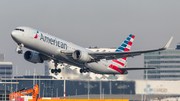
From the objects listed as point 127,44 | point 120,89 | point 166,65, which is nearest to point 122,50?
point 127,44

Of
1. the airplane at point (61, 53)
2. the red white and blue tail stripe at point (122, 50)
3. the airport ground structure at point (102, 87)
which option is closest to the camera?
the airplane at point (61, 53)

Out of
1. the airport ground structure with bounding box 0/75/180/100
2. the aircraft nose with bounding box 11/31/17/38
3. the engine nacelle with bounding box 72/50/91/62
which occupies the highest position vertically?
the aircraft nose with bounding box 11/31/17/38

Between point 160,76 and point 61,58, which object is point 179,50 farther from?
point 61,58

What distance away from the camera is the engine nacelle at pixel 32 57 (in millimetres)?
56688

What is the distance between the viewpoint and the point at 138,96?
9881 centimetres

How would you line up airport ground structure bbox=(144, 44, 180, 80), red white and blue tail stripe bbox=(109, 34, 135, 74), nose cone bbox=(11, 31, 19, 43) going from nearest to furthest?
nose cone bbox=(11, 31, 19, 43)
red white and blue tail stripe bbox=(109, 34, 135, 74)
airport ground structure bbox=(144, 44, 180, 80)

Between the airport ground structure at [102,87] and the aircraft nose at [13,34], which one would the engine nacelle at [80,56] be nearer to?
the aircraft nose at [13,34]

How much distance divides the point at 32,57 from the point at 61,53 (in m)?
6.65

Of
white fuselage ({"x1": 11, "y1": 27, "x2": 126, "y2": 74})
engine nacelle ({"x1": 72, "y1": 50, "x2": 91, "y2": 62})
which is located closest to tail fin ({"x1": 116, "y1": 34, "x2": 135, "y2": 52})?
white fuselage ({"x1": 11, "y1": 27, "x2": 126, "y2": 74})

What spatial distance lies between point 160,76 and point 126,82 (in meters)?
89.7

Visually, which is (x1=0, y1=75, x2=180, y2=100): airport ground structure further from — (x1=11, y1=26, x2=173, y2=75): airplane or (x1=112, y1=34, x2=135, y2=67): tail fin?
(x1=11, y1=26, x2=173, y2=75): airplane

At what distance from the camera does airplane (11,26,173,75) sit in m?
49.7

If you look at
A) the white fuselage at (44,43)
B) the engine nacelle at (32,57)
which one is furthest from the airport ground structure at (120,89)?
the white fuselage at (44,43)

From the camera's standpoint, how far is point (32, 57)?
56594 mm
